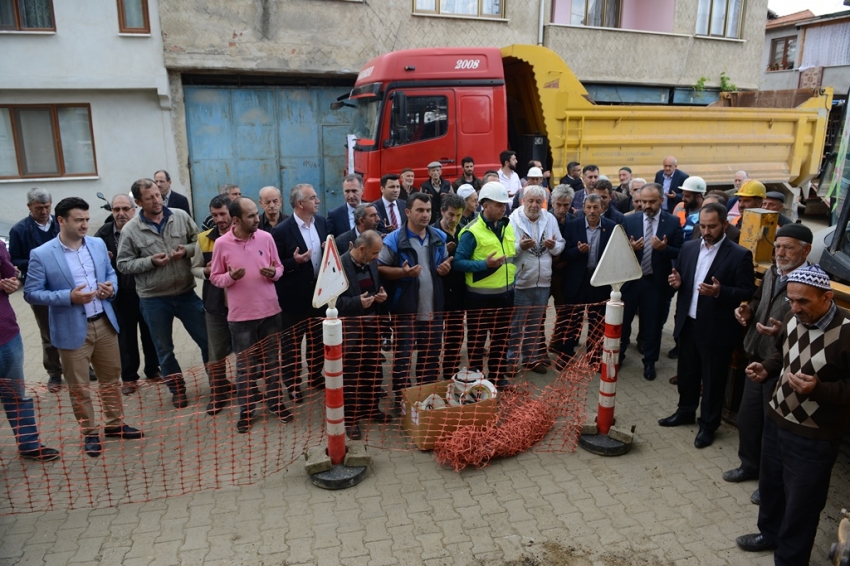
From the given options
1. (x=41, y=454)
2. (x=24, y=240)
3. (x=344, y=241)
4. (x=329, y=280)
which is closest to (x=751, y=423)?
(x=329, y=280)

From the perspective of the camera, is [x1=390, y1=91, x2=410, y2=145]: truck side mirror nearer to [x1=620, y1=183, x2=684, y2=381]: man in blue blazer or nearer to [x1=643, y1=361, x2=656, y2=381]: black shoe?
[x1=620, y1=183, x2=684, y2=381]: man in blue blazer

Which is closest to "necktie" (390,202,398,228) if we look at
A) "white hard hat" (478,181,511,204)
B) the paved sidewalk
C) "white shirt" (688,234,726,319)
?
"white hard hat" (478,181,511,204)

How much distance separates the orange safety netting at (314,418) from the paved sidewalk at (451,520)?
17 cm

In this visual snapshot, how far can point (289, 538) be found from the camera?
3.74 m

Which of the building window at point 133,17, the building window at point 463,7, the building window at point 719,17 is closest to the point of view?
the building window at point 133,17

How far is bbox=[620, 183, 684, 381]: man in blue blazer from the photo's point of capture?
19.4ft

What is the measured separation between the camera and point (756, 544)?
3580 mm

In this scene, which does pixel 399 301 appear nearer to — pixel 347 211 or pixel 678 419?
pixel 347 211

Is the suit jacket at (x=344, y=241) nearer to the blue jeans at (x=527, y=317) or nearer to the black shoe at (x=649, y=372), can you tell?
the blue jeans at (x=527, y=317)

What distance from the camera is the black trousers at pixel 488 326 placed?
5.59m

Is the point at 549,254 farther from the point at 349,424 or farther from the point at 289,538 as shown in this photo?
the point at 289,538

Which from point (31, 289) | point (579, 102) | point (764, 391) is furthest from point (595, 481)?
point (579, 102)

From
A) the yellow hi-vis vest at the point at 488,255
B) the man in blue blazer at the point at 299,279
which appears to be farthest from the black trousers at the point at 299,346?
the yellow hi-vis vest at the point at 488,255

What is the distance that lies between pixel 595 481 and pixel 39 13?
531 inches
